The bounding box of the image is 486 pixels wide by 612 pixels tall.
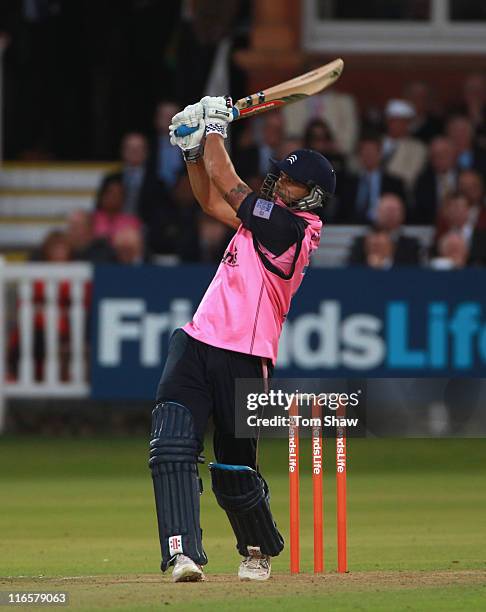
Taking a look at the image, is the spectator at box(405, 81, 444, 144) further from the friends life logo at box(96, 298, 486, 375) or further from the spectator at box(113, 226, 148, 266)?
the spectator at box(113, 226, 148, 266)

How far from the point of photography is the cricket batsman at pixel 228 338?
Result: 8.41 meters

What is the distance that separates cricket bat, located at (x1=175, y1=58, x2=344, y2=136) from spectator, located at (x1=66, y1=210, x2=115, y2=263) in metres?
7.03

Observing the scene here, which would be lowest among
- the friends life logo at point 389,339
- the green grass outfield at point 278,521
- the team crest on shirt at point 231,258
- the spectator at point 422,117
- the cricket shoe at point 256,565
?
the green grass outfield at point 278,521

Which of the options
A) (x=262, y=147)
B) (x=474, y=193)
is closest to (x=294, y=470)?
(x=474, y=193)

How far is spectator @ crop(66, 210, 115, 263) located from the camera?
16.8m

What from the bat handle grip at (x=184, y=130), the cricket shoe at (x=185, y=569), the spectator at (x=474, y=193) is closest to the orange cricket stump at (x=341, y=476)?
the cricket shoe at (x=185, y=569)

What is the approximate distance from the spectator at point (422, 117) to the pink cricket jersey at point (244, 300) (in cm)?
1073

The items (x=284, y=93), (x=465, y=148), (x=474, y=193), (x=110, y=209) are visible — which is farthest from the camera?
(x=465, y=148)

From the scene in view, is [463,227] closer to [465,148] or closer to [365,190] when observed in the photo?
[365,190]

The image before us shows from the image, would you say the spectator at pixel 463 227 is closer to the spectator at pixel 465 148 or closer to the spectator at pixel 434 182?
the spectator at pixel 434 182

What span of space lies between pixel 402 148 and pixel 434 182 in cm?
63

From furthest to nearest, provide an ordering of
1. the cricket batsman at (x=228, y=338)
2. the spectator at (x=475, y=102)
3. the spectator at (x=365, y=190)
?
the spectator at (x=475, y=102), the spectator at (x=365, y=190), the cricket batsman at (x=228, y=338)

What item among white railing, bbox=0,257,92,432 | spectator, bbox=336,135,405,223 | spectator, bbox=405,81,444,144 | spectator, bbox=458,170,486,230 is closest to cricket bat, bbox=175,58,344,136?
white railing, bbox=0,257,92,432

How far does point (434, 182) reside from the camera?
60.2 ft
